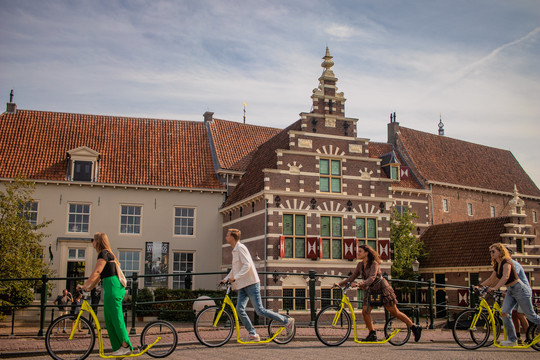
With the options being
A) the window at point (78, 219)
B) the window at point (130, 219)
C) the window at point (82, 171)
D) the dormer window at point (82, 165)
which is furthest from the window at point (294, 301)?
the window at point (82, 171)

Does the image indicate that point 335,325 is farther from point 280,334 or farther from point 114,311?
point 114,311

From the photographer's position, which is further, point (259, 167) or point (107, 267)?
point (259, 167)

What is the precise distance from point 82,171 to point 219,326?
19.9 meters

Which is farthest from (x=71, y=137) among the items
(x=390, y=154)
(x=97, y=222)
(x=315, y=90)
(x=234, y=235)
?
(x=234, y=235)

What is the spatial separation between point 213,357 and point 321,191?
1652 cm

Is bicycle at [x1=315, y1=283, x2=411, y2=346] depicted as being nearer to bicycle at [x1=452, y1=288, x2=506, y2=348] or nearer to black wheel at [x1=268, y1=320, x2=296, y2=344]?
black wheel at [x1=268, y1=320, x2=296, y2=344]

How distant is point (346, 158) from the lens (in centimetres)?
2486

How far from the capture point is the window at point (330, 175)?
2444 centimetres

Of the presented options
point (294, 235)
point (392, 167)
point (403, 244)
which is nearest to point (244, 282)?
point (294, 235)

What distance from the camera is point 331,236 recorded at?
949 inches

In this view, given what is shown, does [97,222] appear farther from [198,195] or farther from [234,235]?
[234,235]

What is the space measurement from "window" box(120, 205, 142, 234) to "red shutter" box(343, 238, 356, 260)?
10.4 m

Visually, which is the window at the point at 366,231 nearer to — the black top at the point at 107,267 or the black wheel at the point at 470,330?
the black wheel at the point at 470,330

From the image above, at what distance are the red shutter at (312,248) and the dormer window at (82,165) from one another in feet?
37.0
